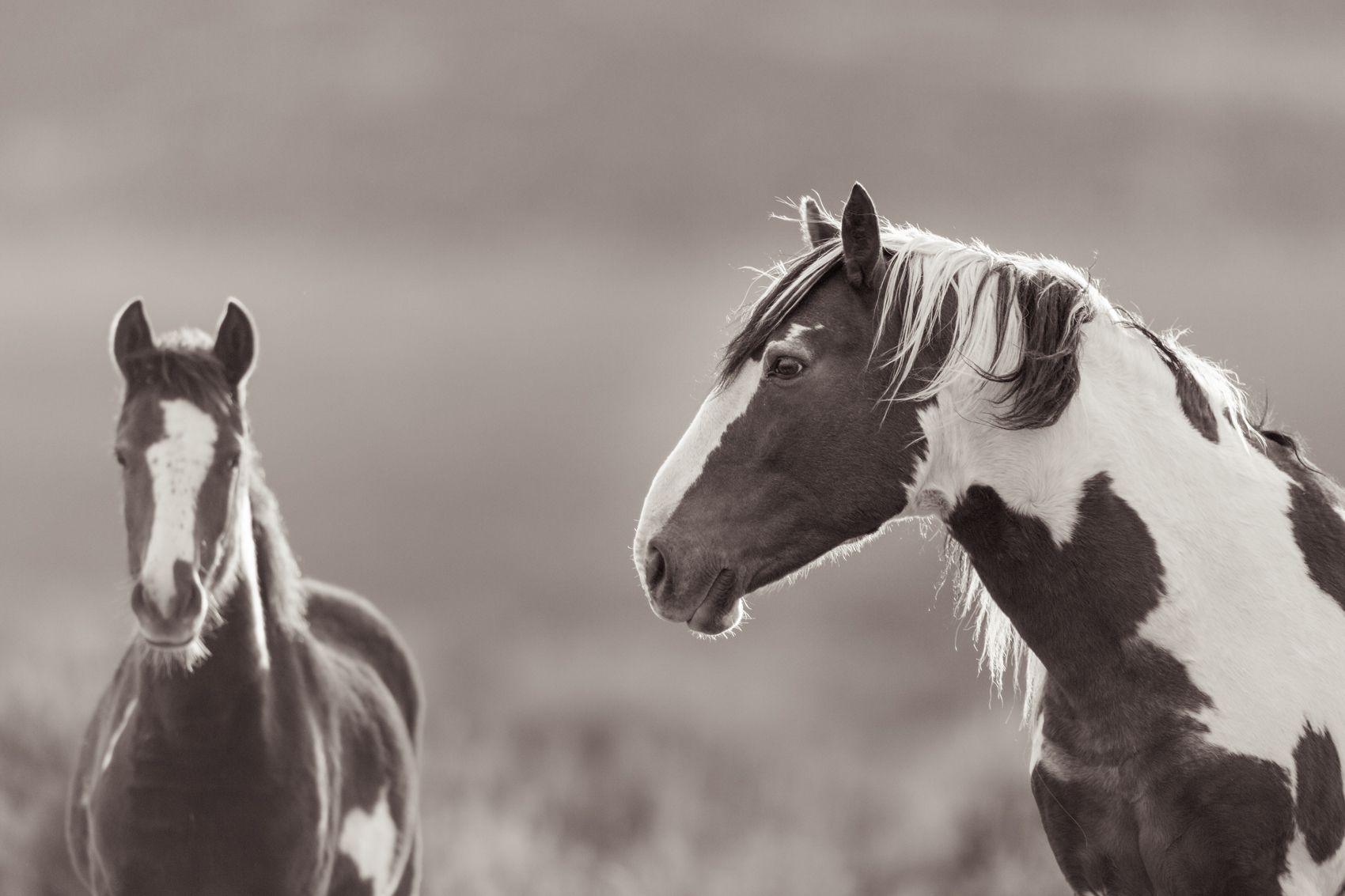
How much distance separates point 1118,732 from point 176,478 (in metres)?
2.72

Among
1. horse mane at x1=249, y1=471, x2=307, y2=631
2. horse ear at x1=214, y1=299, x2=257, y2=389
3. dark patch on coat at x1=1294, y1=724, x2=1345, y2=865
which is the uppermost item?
horse ear at x1=214, y1=299, x2=257, y2=389

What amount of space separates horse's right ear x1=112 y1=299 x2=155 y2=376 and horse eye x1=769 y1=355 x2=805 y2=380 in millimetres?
2297

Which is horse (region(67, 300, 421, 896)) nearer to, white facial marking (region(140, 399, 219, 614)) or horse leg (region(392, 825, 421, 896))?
white facial marking (region(140, 399, 219, 614))

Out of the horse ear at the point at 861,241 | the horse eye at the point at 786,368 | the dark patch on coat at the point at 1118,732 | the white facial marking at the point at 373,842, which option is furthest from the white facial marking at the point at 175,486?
the dark patch on coat at the point at 1118,732

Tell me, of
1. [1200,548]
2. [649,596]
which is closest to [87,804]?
[649,596]

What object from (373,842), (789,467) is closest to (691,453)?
(789,467)

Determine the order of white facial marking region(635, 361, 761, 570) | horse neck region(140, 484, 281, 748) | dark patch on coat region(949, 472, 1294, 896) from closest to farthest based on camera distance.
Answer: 1. dark patch on coat region(949, 472, 1294, 896)
2. white facial marking region(635, 361, 761, 570)
3. horse neck region(140, 484, 281, 748)

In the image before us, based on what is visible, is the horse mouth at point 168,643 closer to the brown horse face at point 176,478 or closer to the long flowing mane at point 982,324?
the brown horse face at point 176,478

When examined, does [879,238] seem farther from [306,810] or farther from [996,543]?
[306,810]

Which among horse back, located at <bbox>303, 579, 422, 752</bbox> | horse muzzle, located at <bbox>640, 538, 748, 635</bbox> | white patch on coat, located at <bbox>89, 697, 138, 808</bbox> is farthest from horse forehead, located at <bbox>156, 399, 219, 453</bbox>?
horse muzzle, located at <bbox>640, 538, 748, 635</bbox>

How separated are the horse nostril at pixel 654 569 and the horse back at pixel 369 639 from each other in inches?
118

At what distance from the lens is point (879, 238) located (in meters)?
3.08

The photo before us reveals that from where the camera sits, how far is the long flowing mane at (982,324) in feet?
9.78

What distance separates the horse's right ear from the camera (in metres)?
4.43
